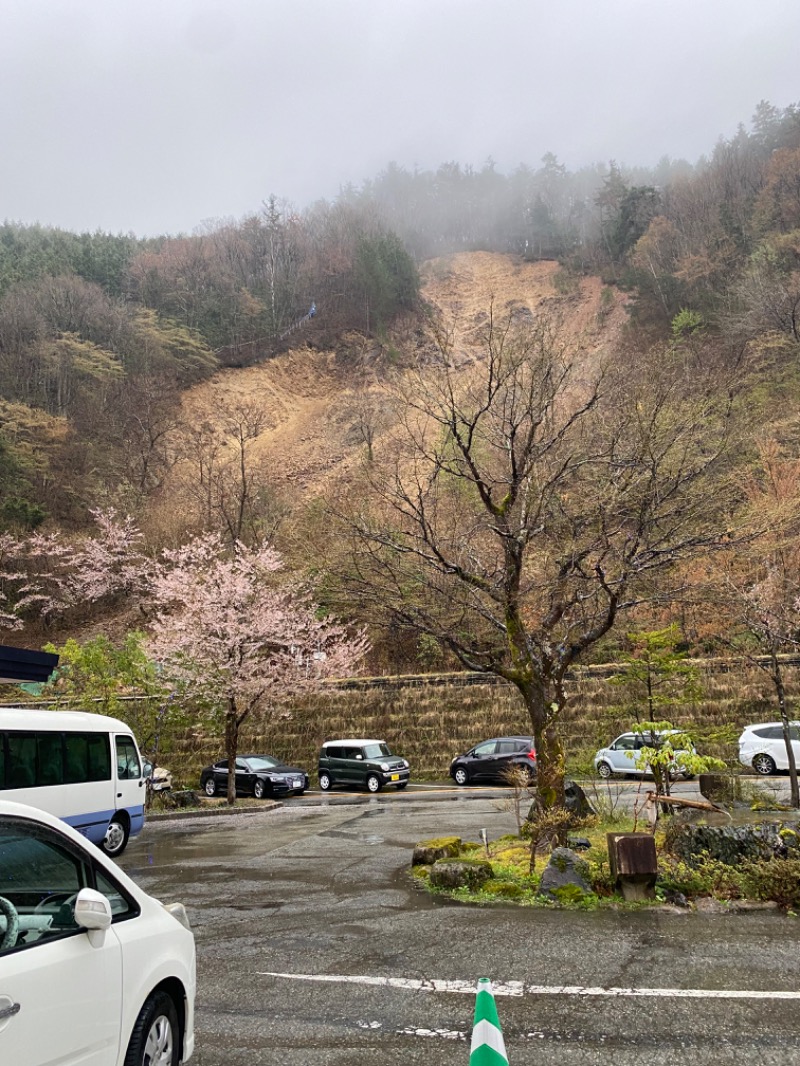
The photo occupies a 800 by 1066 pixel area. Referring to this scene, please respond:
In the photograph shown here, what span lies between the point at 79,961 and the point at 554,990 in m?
3.50

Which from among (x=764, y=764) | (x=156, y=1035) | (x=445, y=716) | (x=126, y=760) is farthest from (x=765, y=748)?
(x=156, y=1035)

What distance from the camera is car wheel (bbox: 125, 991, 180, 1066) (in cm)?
318

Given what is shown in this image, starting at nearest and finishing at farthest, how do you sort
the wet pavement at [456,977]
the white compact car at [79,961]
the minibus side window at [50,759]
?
the white compact car at [79,961] → the wet pavement at [456,977] → the minibus side window at [50,759]

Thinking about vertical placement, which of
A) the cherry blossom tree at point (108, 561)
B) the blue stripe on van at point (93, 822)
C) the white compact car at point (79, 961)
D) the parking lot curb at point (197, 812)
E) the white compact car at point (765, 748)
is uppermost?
the cherry blossom tree at point (108, 561)

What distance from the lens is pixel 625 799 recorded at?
14227mm

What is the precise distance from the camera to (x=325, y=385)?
62.1 meters

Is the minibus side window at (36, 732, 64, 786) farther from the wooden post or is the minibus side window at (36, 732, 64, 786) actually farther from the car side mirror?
the car side mirror

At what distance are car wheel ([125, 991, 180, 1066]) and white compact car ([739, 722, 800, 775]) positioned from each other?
18.5 m

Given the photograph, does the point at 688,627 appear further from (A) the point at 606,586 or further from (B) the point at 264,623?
(A) the point at 606,586

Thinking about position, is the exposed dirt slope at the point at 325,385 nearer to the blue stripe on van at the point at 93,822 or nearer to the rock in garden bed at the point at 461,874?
the blue stripe on van at the point at 93,822

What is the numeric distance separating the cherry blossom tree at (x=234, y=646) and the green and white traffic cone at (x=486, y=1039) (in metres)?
17.7

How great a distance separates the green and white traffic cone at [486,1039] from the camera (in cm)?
211

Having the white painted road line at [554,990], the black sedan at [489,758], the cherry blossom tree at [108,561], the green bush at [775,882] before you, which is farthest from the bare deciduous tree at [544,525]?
the cherry blossom tree at [108,561]

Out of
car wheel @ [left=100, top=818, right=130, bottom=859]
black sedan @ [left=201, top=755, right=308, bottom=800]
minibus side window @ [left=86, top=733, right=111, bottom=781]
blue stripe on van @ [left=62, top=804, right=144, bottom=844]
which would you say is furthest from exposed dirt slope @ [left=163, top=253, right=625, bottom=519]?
blue stripe on van @ [left=62, top=804, right=144, bottom=844]
